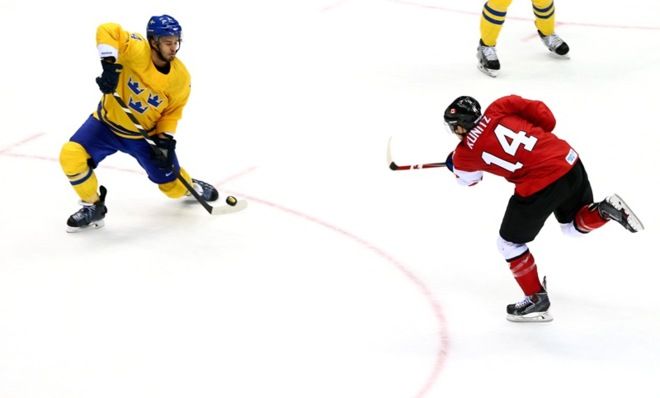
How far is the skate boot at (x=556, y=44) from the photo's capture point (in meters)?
6.33

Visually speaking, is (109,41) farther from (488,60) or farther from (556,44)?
(556,44)

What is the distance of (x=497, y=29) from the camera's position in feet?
20.0

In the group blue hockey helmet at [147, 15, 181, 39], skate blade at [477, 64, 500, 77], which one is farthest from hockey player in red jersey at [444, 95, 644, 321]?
skate blade at [477, 64, 500, 77]

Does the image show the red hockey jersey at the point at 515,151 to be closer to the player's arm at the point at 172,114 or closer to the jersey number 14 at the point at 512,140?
the jersey number 14 at the point at 512,140

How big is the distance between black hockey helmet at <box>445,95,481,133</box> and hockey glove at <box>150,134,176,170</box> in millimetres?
1230

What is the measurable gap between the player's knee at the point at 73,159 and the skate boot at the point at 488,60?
8.14ft

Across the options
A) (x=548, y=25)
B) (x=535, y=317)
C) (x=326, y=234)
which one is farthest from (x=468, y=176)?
(x=548, y=25)

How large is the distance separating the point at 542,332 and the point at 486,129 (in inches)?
28.1

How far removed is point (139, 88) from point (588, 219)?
5.67ft

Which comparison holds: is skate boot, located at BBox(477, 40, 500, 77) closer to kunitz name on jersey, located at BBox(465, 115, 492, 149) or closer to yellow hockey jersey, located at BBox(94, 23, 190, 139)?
yellow hockey jersey, located at BBox(94, 23, 190, 139)

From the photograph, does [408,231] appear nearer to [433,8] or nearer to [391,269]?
[391,269]

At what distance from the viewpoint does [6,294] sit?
13.6 ft

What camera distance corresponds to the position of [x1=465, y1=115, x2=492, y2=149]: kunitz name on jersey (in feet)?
12.5

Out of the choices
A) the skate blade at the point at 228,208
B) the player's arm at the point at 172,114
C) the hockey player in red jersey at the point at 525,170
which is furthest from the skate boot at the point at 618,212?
the player's arm at the point at 172,114
